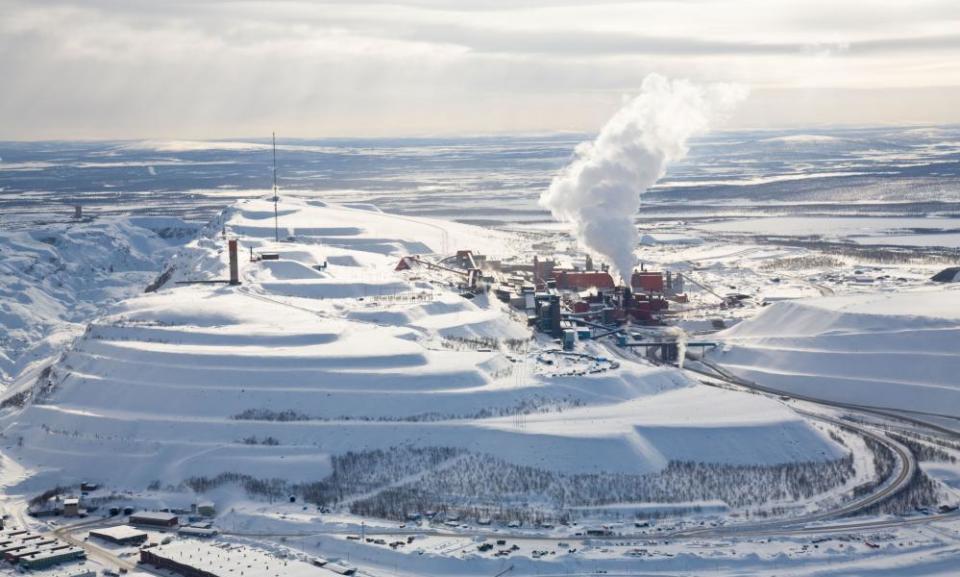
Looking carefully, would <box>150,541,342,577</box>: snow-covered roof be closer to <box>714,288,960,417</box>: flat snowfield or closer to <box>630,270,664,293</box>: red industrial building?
<box>714,288,960,417</box>: flat snowfield

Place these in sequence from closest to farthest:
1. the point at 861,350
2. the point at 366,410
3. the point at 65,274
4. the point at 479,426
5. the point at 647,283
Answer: the point at 479,426 < the point at 366,410 < the point at 861,350 < the point at 647,283 < the point at 65,274

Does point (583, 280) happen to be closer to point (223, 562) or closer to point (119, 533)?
point (119, 533)

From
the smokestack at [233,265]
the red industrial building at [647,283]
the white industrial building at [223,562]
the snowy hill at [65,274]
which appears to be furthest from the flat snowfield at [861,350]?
the snowy hill at [65,274]

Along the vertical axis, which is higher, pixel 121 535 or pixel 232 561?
pixel 232 561

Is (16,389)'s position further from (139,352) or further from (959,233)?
(959,233)

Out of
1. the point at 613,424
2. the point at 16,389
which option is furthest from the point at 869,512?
the point at 16,389

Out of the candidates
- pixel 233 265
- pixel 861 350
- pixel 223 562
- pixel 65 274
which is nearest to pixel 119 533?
pixel 223 562
